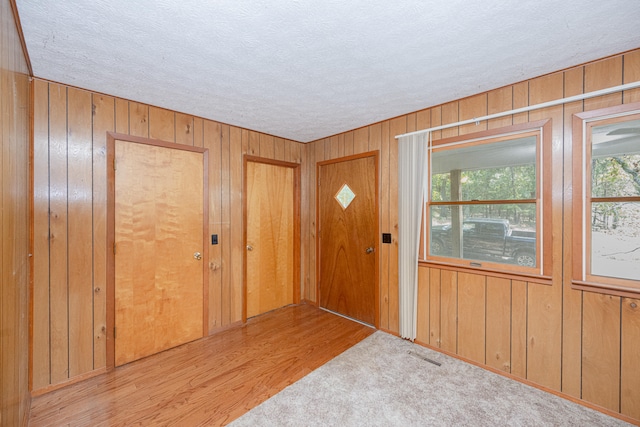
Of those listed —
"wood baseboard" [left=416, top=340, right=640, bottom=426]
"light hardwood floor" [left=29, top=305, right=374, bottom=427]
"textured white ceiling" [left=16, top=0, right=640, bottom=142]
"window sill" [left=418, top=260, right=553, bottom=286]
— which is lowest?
"light hardwood floor" [left=29, top=305, right=374, bottom=427]

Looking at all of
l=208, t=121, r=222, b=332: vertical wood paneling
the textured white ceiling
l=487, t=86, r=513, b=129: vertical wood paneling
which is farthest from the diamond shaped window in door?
l=487, t=86, r=513, b=129: vertical wood paneling

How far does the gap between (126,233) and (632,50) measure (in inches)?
169

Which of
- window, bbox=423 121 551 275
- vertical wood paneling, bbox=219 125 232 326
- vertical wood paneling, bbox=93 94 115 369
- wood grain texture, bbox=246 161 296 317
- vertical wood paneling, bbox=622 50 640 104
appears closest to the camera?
vertical wood paneling, bbox=622 50 640 104

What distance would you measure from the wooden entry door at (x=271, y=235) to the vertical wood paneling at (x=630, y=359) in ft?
10.9

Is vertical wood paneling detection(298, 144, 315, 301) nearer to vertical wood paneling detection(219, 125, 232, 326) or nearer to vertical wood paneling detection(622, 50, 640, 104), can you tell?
vertical wood paneling detection(219, 125, 232, 326)

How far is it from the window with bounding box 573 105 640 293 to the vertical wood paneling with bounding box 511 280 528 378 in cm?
38

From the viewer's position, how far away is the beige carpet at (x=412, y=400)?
180 centimetres

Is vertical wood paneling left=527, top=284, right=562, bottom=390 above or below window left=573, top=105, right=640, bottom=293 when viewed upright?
below

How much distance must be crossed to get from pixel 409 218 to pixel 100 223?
3042 mm

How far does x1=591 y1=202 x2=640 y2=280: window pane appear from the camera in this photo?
177 centimetres

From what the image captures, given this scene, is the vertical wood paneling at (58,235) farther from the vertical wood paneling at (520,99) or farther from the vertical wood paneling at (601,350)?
the vertical wood paneling at (601,350)

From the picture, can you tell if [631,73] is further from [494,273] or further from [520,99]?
[494,273]

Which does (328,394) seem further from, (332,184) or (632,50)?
(632,50)

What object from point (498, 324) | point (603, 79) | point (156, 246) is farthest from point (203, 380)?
point (603, 79)
